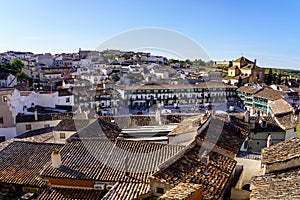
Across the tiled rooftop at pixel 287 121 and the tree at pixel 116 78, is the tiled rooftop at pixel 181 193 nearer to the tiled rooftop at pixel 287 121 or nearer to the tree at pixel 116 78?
the tiled rooftop at pixel 287 121

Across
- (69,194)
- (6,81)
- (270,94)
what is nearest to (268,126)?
(69,194)

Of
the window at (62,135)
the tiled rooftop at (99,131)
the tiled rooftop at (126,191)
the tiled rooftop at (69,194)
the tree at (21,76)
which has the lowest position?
the tiled rooftop at (69,194)

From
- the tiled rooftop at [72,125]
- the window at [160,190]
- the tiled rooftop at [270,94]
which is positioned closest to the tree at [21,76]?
the tiled rooftop at [72,125]

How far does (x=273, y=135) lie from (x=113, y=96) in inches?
1066

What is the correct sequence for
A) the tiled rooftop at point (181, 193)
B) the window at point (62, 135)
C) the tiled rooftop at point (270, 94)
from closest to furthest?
the tiled rooftop at point (181, 193), the window at point (62, 135), the tiled rooftop at point (270, 94)

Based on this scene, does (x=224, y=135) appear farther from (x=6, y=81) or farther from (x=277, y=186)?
(x=6, y=81)

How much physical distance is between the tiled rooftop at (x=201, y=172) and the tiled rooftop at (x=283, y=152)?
154 cm

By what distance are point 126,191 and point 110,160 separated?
2014mm

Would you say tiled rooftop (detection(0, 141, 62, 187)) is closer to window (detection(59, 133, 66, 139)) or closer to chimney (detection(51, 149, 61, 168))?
chimney (detection(51, 149, 61, 168))

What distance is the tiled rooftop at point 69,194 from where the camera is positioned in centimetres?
955

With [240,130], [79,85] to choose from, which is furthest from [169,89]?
[240,130]

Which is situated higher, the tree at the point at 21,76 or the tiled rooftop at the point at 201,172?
the tree at the point at 21,76

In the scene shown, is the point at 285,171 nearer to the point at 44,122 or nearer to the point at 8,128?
the point at 44,122

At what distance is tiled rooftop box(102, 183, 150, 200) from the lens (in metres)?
8.58
